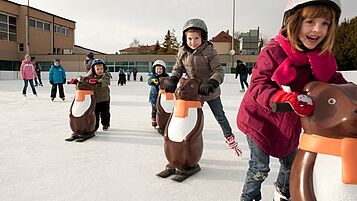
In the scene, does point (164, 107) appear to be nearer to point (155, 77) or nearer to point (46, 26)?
point (155, 77)

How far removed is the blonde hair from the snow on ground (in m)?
1.30

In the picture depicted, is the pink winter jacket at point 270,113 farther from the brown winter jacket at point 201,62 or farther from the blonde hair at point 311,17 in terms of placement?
the brown winter jacket at point 201,62

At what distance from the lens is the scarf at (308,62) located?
144cm

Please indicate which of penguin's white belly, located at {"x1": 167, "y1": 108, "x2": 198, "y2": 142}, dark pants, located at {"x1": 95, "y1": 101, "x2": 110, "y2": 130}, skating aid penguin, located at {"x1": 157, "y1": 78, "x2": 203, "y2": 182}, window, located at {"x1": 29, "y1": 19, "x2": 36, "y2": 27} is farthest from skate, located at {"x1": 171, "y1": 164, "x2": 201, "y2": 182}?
window, located at {"x1": 29, "y1": 19, "x2": 36, "y2": 27}

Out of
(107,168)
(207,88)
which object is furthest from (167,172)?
(207,88)

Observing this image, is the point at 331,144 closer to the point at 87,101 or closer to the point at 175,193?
the point at 175,193

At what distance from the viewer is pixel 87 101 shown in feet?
13.8

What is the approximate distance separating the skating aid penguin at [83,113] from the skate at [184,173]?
6.06 ft

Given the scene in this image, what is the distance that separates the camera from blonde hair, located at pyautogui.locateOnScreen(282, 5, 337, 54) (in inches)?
55.8

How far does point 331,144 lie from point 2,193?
2.28 meters

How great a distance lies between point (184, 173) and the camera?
273 centimetres

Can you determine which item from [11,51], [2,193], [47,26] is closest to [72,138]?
[2,193]

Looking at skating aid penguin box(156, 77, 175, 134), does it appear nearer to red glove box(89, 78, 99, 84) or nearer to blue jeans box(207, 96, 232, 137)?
red glove box(89, 78, 99, 84)

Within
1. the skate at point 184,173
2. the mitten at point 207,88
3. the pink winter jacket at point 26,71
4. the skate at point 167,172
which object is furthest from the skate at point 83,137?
the pink winter jacket at point 26,71
